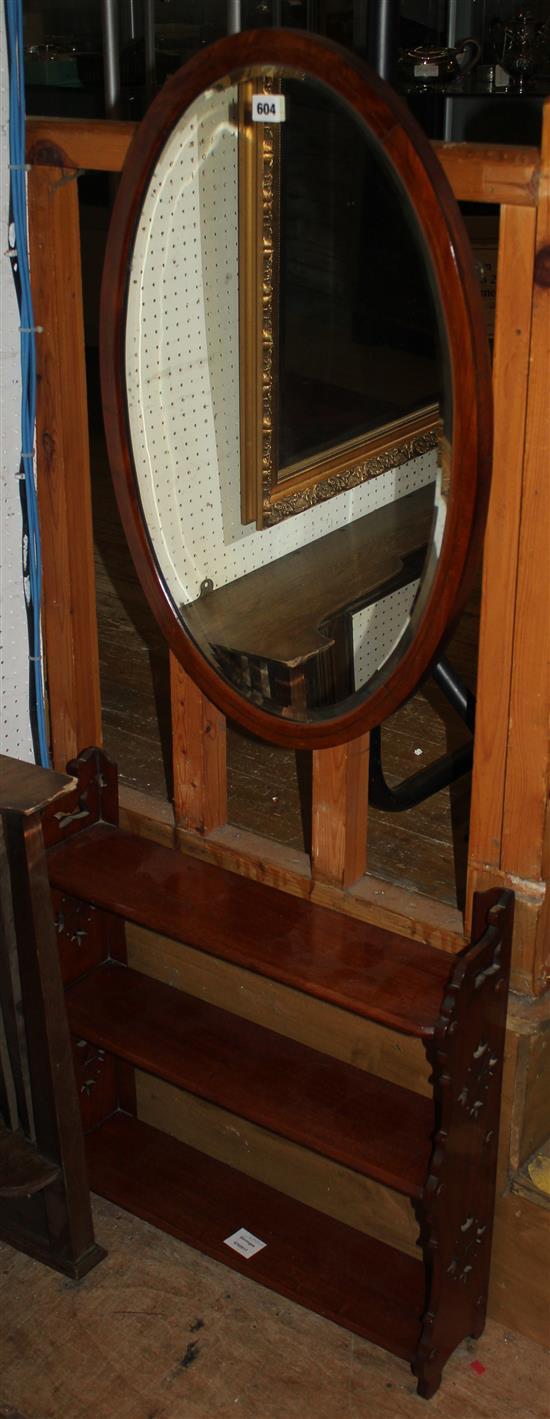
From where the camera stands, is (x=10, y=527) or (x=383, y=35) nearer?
(x=10, y=527)

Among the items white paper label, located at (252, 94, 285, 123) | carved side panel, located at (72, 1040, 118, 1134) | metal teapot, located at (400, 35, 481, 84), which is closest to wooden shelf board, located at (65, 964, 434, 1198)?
carved side panel, located at (72, 1040, 118, 1134)

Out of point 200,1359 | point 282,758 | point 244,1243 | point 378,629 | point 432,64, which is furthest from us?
point 432,64

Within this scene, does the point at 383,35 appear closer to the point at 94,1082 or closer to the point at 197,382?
the point at 197,382

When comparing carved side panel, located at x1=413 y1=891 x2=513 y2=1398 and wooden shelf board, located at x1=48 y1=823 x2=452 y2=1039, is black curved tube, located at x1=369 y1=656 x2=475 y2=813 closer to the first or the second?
wooden shelf board, located at x1=48 y1=823 x2=452 y2=1039

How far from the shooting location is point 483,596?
1.80m

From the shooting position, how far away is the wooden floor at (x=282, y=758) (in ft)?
7.95

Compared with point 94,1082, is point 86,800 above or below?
above

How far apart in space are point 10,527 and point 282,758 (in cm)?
76

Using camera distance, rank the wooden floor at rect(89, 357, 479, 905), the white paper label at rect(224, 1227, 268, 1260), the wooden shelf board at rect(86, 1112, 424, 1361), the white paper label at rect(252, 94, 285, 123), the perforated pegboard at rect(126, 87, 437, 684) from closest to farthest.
A: the white paper label at rect(252, 94, 285, 123) < the perforated pegboard at rect(126, 87, 437, 684) < the wooden shelf board at rect(86, 1112, 424, 1361) < the white paper label at rect(224, 1227, 268, 1260) < the wooden floor at rect(89, 357, 479, 905)

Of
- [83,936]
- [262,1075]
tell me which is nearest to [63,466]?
[83,936]

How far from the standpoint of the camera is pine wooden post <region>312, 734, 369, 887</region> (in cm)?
203

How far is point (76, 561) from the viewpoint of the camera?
7.40ft

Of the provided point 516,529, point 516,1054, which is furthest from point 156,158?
point 516,1054

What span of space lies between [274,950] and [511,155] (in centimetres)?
104
